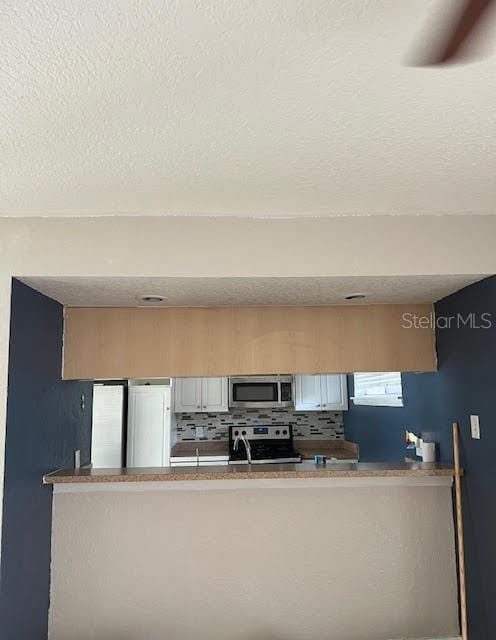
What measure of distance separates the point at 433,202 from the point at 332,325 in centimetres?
110

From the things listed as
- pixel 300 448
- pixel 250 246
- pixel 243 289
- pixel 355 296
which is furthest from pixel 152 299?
pixel 300 448

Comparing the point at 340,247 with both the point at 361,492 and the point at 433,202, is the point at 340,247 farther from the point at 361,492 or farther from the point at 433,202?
the point at 361,492

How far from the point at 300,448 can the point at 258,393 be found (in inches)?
32.8

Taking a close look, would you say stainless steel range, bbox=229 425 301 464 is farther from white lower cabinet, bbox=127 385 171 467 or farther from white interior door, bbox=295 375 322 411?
white lower cabinet, bbox=127 385 171 467

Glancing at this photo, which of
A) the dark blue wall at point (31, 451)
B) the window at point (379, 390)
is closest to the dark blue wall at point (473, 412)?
the window at point (379, 390)

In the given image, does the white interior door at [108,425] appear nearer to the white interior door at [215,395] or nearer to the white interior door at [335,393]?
the white interior door at [215,395]

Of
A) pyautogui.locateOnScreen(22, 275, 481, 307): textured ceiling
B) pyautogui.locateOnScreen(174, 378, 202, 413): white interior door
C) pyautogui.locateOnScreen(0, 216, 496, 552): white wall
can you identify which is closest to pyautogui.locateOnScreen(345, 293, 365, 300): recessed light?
pyautogui.locateOnScreen(22, 275, 481, 307): textured ceiling

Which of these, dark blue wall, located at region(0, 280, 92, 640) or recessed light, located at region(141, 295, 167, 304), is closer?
dark blue wall, located at region(0, 280, 92, 640)

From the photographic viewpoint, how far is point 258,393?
605cm

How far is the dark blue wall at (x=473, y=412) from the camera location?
8.99ft

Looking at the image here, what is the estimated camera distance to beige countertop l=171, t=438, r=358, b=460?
600 cm

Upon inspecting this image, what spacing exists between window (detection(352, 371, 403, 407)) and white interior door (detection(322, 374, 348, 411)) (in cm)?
26

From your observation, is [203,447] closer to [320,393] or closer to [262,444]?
[262,444]

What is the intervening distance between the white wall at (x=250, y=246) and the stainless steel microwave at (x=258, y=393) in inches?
136
